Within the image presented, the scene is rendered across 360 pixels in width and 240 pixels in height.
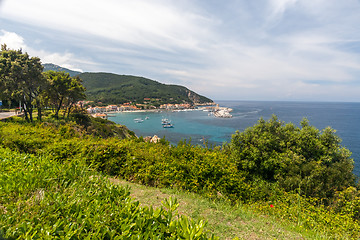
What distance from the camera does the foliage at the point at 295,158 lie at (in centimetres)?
984

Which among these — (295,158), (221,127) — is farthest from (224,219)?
(221,127)

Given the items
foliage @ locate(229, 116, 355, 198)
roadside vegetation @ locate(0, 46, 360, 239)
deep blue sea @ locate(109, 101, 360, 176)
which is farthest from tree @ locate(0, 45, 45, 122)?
foliage @ locate(229, 116, 355, 198)

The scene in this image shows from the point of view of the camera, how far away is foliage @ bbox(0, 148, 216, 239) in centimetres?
155

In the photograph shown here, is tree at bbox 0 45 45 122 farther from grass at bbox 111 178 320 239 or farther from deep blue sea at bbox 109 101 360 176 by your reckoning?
grass at bbox 111 178 320 239

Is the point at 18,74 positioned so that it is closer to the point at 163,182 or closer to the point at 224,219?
the point at 163,182

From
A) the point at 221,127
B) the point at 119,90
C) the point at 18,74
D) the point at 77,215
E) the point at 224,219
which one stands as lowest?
the point at 221,127

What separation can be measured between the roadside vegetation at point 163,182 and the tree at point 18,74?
1294 cm

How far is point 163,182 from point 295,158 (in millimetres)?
9502

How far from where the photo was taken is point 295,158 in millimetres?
10578

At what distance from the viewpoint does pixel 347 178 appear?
34.2ft

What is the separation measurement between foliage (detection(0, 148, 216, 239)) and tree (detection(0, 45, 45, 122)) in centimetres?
1968

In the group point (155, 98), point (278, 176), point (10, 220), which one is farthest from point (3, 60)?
point (155, 98)

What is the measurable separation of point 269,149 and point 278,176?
1786mm

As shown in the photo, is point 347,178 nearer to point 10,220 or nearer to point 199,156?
point 199,156
